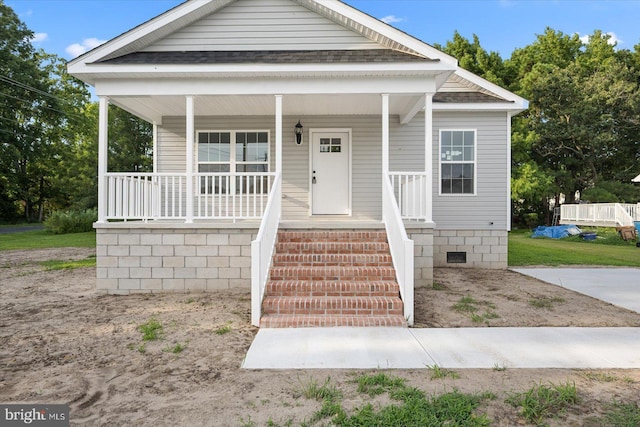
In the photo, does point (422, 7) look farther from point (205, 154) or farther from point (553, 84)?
point (205, 154)

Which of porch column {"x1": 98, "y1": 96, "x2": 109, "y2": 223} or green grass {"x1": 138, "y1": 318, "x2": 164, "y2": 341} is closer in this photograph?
green grass {"x1": 138, "y1": 318, "x2": 164, "y2": 341}

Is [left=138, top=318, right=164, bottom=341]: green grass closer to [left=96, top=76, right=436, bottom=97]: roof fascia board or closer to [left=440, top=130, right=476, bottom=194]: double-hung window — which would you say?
[left=96, top=76, right=436, bottom=97]: roof fascia board

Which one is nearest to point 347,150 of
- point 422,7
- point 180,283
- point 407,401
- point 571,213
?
point 180,283

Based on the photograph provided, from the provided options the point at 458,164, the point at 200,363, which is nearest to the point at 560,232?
the point at 458,164

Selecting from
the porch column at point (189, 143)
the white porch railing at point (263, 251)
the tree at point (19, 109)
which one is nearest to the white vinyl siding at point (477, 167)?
the white porch railing at point (263, 251)

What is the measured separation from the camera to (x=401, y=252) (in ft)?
17.0

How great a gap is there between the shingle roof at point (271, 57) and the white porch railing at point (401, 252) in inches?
90.5

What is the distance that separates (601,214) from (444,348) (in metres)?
20.8

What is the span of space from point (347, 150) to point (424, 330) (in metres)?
5.31

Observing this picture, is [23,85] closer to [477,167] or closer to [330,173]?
[330,173]

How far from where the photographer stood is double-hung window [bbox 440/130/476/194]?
359 inches

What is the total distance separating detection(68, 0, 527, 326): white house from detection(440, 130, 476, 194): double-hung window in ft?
0.11

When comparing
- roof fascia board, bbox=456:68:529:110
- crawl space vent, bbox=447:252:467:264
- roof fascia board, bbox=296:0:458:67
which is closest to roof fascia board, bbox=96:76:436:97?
roof fascia board, bbox=296:0:458:67

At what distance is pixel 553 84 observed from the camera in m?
24.9
